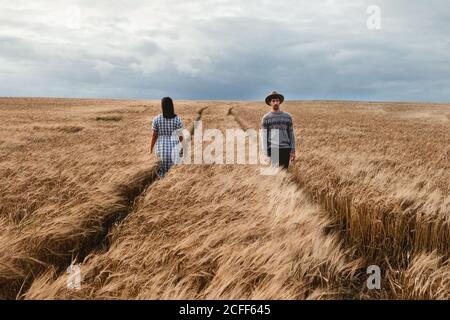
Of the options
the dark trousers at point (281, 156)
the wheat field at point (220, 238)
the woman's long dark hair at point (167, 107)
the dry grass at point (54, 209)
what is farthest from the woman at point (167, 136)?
the dark trousers at point (281, 156)

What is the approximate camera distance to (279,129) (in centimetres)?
732

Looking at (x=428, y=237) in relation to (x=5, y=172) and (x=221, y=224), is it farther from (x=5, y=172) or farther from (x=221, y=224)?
(x=5, y=172)

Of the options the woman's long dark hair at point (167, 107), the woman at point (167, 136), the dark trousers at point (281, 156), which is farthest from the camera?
the dark trousers at point (281, 156)

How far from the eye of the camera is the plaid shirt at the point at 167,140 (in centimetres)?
740

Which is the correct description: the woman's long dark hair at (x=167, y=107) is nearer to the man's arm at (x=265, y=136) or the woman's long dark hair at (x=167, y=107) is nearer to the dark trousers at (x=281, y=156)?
the man's arm at (x=265, y=136)

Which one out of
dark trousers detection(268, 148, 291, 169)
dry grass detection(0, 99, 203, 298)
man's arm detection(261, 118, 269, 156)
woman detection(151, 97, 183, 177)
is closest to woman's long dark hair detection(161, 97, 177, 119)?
woman detection(151, 97, 183, 177)

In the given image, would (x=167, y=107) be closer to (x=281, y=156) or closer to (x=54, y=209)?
(x=281, y=156)

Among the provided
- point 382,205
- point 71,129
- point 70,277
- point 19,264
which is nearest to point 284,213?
point 382,205

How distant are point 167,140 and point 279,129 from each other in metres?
2.10

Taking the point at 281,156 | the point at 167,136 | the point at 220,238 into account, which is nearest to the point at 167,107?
the point at 167,136

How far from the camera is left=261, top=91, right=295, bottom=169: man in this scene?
7245mm

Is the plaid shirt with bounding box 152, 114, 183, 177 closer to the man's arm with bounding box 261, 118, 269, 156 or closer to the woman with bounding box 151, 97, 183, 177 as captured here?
the woman with bounding box 151, 97, 183, 177

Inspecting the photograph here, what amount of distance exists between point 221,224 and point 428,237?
2.10 m

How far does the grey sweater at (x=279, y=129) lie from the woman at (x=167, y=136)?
160cm
